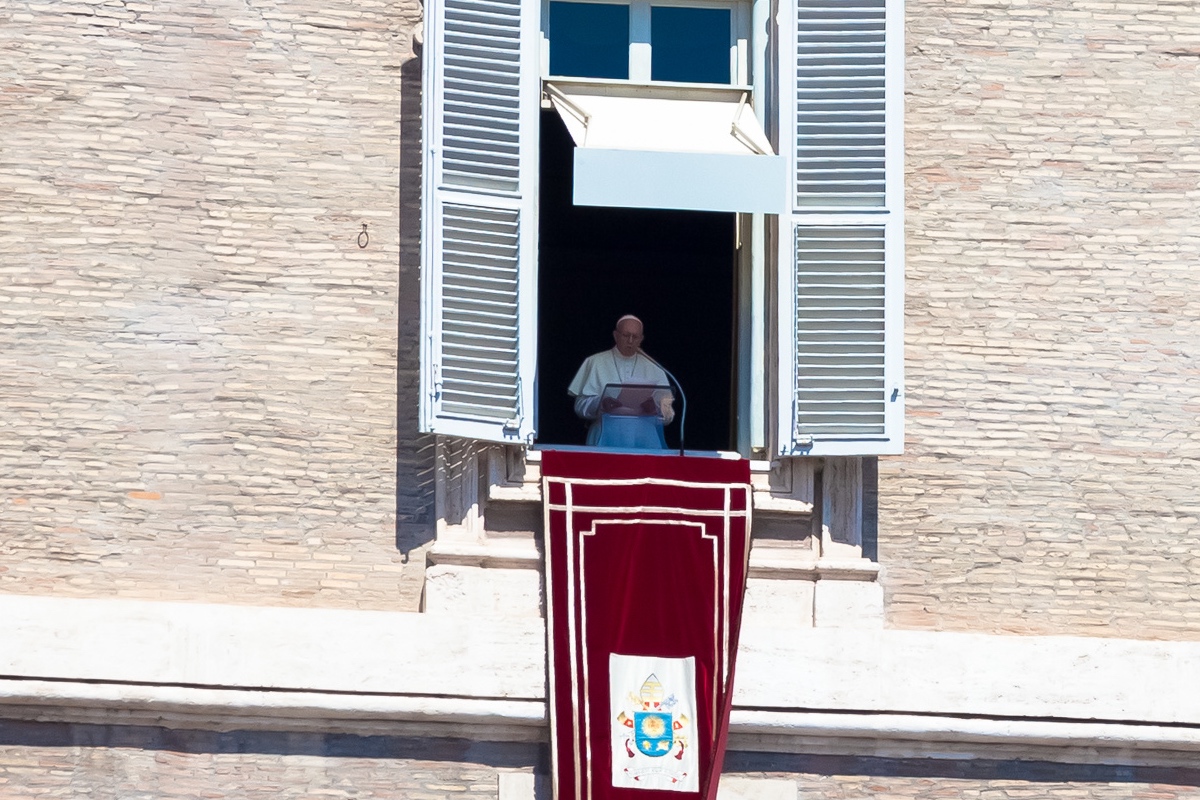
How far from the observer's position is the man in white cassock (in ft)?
31.1

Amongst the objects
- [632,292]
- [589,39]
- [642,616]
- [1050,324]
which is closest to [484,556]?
[642,616]

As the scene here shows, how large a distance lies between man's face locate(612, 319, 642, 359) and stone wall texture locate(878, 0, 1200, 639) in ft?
3.57

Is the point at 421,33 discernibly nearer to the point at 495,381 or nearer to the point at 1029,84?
the point at 495,381

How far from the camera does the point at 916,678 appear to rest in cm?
901

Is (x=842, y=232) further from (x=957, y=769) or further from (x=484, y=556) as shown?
(x=957, y=769)

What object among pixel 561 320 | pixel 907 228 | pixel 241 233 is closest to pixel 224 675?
pixel 241 233

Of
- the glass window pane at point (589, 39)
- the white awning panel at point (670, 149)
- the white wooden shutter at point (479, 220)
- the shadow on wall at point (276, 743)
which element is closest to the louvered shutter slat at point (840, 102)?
the white awning panel at point (670, 149)

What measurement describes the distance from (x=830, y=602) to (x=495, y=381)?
1.51 metres

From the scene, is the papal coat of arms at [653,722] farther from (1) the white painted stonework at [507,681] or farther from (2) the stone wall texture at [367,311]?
(2) the stone wall texture at [367,311]

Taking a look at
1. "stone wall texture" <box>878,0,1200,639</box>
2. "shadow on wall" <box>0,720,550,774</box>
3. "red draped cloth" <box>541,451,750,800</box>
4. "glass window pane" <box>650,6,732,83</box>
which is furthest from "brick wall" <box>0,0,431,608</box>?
"stone wall texture" <box>878,0,1200,639</box>

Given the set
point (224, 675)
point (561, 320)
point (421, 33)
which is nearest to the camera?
point (224, 675)

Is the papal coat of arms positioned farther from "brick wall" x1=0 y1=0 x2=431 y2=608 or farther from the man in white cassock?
the man in white cassock

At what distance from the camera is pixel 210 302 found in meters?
9.21

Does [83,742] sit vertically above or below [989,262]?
below
